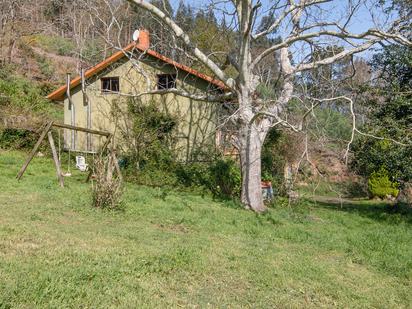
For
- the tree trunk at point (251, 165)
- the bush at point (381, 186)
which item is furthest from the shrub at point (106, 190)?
the bush at point (381, 186)

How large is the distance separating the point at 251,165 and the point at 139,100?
7.92 m

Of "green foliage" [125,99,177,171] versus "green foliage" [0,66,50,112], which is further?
"green foliage" [0,66,50,112]

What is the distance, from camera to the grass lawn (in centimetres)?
438

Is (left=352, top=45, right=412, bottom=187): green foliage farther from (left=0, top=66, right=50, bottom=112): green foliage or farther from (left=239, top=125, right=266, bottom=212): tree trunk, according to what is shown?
(left=0, top=66, right=50, bottom=112): green foliage

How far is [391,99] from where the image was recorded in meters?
13.9

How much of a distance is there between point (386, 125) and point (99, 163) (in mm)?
9693

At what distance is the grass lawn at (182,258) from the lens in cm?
438

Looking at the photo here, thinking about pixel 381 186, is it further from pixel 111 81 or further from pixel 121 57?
pixel 111 81

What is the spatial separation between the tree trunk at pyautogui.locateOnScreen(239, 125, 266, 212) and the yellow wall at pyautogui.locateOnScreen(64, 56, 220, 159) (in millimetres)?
5709

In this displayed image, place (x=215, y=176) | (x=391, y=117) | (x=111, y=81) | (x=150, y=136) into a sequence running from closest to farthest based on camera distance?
(x=391, y=117)
(x=215, y=176)
(x=150, y=136)
(x=111, y=81)

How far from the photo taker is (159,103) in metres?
17.5

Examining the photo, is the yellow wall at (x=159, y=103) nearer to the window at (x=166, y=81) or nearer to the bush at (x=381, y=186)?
the window at (x=166, y=81)

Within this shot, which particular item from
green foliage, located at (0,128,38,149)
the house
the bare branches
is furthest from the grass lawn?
green foliage, located at (0,128,38,149)

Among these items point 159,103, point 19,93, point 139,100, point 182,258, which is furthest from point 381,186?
point 19,93
